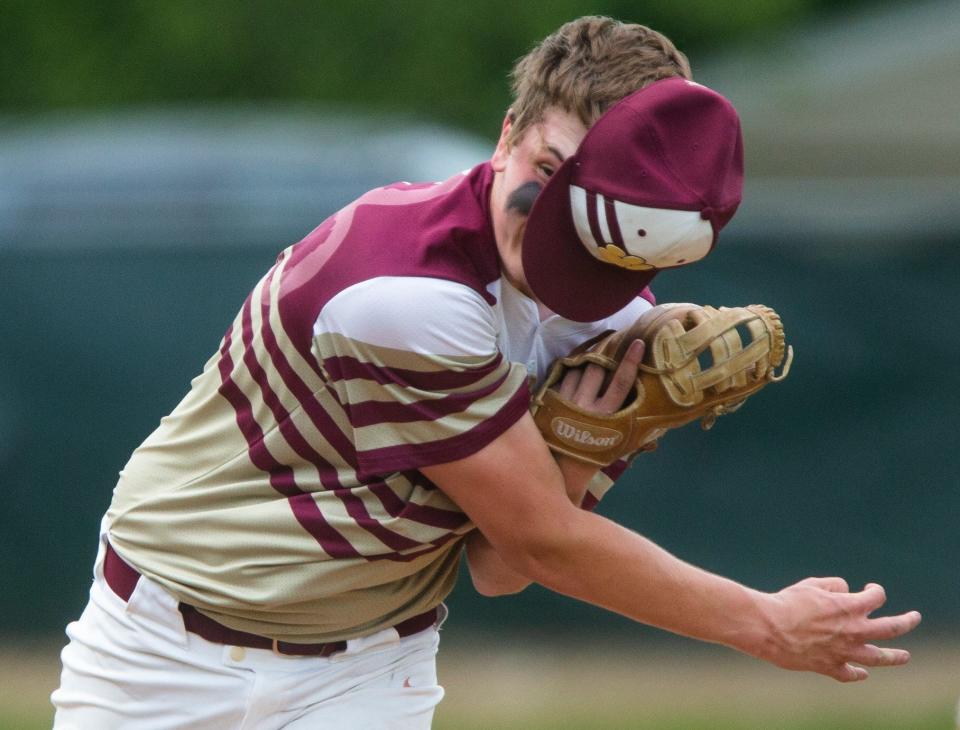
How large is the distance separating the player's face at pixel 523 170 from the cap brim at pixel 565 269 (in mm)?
64

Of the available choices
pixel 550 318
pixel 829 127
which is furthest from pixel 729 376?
pixel 829 127

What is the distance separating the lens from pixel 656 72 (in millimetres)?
2760

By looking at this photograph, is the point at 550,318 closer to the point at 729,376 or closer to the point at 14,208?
the point at 729,376

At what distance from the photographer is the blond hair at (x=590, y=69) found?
8.95ft

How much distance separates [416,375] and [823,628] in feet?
Result: 3.28

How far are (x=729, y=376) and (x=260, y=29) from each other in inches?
362

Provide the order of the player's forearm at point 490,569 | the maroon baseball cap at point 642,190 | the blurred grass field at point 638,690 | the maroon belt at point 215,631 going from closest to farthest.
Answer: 1. the maroon baseball cap at point 642,190
2. the maroon belt at point 215,631
3. the player's forearm at point 490,569
4. the blurred grass field at point 638,690

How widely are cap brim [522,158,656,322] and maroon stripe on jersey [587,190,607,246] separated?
Answer: 4 centimetres

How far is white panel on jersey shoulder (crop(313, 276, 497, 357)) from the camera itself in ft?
8.87

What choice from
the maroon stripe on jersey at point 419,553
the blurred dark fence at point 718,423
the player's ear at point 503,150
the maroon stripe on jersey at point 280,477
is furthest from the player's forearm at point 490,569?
the blurred dark fence at point 718,423

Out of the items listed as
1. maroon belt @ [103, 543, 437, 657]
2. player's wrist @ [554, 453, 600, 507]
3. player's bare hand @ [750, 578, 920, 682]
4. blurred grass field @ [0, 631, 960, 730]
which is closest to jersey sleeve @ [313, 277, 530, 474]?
player's wrist @ [554, 453, 600, 507]

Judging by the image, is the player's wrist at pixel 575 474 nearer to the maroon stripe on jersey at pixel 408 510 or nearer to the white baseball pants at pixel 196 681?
the maroon stripe on jersey at pixel 408 510

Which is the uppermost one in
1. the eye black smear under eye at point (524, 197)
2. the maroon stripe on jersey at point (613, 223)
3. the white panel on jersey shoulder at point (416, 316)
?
the eye black smear under eye at point (524, 197)

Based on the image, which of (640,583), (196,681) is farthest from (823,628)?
(196,681)
